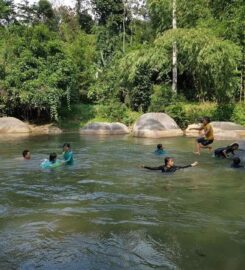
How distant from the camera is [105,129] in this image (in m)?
27.0

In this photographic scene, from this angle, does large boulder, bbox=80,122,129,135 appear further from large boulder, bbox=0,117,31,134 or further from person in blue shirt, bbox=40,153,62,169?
Result: person in blue shirt, bbox=40,153,62,169

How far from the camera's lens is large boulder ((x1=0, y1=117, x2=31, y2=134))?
89.3 feet

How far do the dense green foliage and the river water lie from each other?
1080 cm

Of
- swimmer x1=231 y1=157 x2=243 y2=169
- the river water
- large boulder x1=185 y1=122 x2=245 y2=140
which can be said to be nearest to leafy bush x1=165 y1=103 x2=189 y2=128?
large boulder x1=185 y1=122 x2=245 y2=140

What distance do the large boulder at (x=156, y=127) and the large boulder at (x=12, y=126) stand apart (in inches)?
275

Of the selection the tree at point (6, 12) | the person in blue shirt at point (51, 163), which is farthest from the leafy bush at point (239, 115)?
the tree at point (6, 12)

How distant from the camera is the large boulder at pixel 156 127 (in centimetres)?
2511

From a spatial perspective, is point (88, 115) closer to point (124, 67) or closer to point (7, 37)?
point (124, 67)

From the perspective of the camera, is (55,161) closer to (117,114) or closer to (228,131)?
(228,131)

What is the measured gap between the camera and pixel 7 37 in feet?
101

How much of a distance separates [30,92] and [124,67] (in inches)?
262

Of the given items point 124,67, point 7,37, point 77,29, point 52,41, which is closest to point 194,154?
point 124,67

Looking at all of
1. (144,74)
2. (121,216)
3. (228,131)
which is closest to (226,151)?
(228,131)

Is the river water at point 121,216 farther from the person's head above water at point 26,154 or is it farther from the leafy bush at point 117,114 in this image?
the leafy bush at point 117,114
